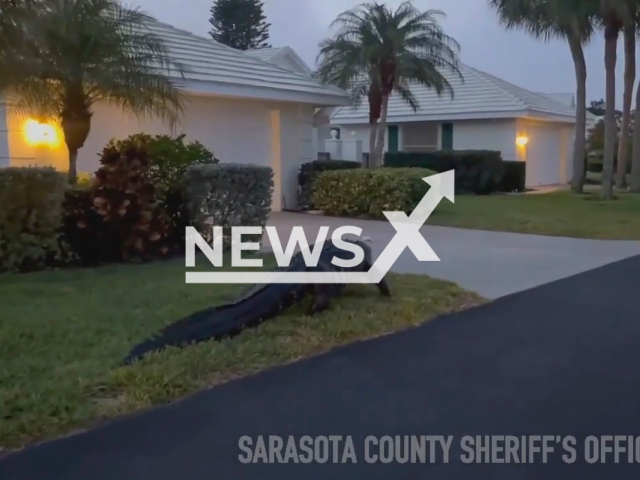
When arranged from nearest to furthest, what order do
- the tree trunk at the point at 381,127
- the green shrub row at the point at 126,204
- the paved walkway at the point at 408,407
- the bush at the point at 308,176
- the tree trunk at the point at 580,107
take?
the paved walkway at the point at 408,407 → the green shrub row at the point at 126,204 → the bush at the point at 308,176 → the tree trunk at the point at 381,127 → the tree trunk at the point at 580,107

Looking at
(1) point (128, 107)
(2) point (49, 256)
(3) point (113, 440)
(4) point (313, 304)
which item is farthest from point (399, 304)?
Answer: (1) point (128, 107)

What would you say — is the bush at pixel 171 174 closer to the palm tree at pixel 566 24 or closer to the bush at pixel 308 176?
the bush at pixel 308 176

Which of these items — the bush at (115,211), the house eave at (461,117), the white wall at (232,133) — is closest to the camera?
the bush at (115,211)

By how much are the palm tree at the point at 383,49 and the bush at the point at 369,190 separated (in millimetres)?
4855

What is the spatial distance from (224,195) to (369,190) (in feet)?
20.4

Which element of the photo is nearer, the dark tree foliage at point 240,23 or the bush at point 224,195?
the bush at point 224,195

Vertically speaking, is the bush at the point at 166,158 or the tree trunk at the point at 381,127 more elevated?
the tree trunk at the point at 381,127

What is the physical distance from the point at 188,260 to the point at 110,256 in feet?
3.44

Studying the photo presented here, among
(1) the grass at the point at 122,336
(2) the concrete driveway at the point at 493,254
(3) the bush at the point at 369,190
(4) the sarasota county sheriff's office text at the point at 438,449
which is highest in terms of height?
(3) the bush at the point at 369,190

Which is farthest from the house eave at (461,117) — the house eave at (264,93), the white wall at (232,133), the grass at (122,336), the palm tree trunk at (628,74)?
the grass at (122,336)

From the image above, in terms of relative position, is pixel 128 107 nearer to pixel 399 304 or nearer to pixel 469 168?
pixel 399 304

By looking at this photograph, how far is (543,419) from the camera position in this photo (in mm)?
4734

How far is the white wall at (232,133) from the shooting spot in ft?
44.9

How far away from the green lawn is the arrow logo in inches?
14.4
